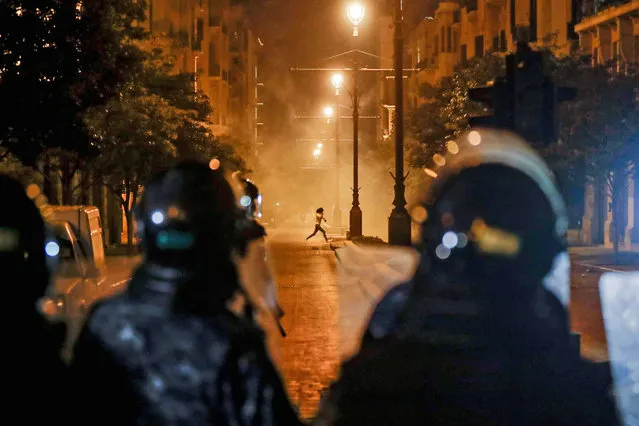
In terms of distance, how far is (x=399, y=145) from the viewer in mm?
30828

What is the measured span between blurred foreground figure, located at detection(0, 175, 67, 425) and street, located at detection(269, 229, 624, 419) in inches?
250

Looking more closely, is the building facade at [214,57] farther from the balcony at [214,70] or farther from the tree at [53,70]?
the tree at [53,70]

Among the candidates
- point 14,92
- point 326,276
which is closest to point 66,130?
point 14,92

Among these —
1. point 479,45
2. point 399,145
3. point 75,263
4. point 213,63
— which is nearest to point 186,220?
point 75,263

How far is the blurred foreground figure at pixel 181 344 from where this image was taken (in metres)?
3.25

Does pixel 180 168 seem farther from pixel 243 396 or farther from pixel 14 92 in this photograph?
pixel 14 92

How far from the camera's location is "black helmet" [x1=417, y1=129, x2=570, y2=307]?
5.00 metres

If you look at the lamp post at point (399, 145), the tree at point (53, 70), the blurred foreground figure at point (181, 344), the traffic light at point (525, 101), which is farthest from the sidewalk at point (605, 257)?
the blurred foreground figure at point (181, 344)

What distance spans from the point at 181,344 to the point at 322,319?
16.2m

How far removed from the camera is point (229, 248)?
137 inches

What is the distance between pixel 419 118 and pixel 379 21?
68282 millimetres

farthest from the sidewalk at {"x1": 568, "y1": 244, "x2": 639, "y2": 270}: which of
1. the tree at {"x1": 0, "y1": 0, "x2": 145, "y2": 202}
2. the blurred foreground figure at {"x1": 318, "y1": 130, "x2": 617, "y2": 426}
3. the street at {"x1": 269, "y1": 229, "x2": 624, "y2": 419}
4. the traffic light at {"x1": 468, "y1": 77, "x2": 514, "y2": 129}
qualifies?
the blurred foreground figure at {"x1": 318, "y1": 130, "x2": 617, "y2": 426}

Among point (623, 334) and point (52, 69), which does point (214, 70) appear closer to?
point (52, 69)

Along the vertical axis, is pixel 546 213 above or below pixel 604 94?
below
